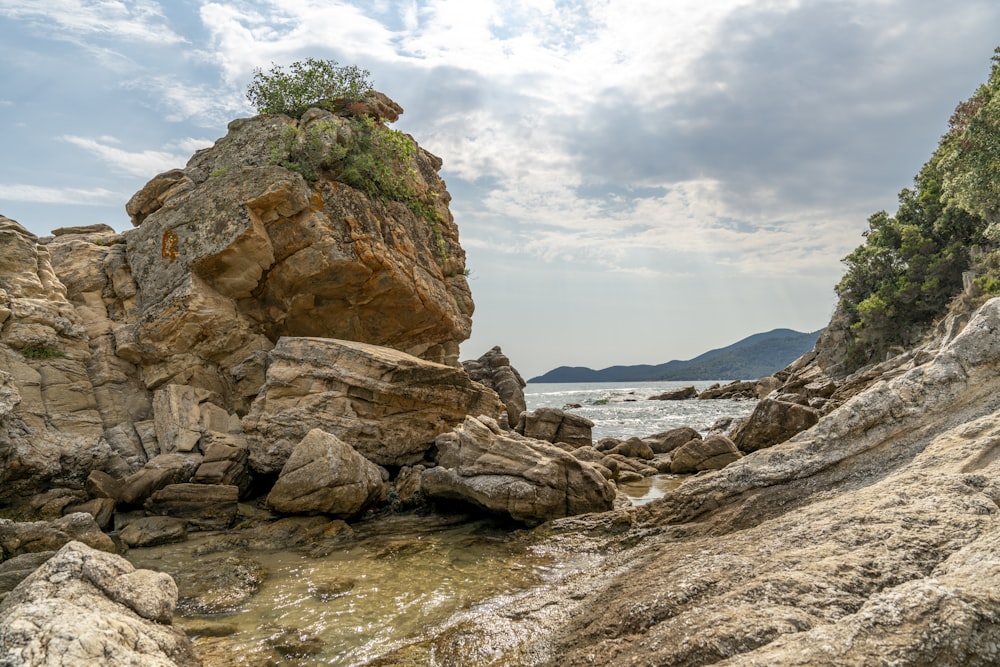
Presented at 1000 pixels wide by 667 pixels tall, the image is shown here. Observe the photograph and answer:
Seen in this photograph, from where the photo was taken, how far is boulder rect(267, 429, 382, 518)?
1328 centimetres

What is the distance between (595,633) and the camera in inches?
243

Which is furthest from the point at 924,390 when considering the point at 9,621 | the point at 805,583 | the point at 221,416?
the point at 221,416

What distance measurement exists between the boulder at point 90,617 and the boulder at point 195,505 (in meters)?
6.30

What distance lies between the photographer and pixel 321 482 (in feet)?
43.9

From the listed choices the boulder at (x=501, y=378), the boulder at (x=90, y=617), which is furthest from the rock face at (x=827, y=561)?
the boulder at (x=501, y=378)

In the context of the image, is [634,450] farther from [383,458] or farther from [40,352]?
[40,352]

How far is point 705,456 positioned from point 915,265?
35.4 m

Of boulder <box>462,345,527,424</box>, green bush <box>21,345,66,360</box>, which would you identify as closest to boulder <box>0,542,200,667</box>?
green bush <box>21,345,66,360</box>

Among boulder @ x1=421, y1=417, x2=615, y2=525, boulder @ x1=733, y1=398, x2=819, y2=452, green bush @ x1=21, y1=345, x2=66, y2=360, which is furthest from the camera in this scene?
boulder @ x1=733, y1=398, x2=819, y2=452

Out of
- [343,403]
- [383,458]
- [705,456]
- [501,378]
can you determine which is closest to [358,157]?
[343,403]

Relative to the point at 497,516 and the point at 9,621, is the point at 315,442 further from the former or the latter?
the point at 9,621

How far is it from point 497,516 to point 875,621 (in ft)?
34.7

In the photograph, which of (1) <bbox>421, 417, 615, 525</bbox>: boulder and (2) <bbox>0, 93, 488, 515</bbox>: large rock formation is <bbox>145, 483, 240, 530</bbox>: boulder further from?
(1) <bbox>421, 417, 615, 525</bbox>: boulder

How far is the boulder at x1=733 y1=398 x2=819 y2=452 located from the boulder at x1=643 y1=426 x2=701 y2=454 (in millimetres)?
4425
